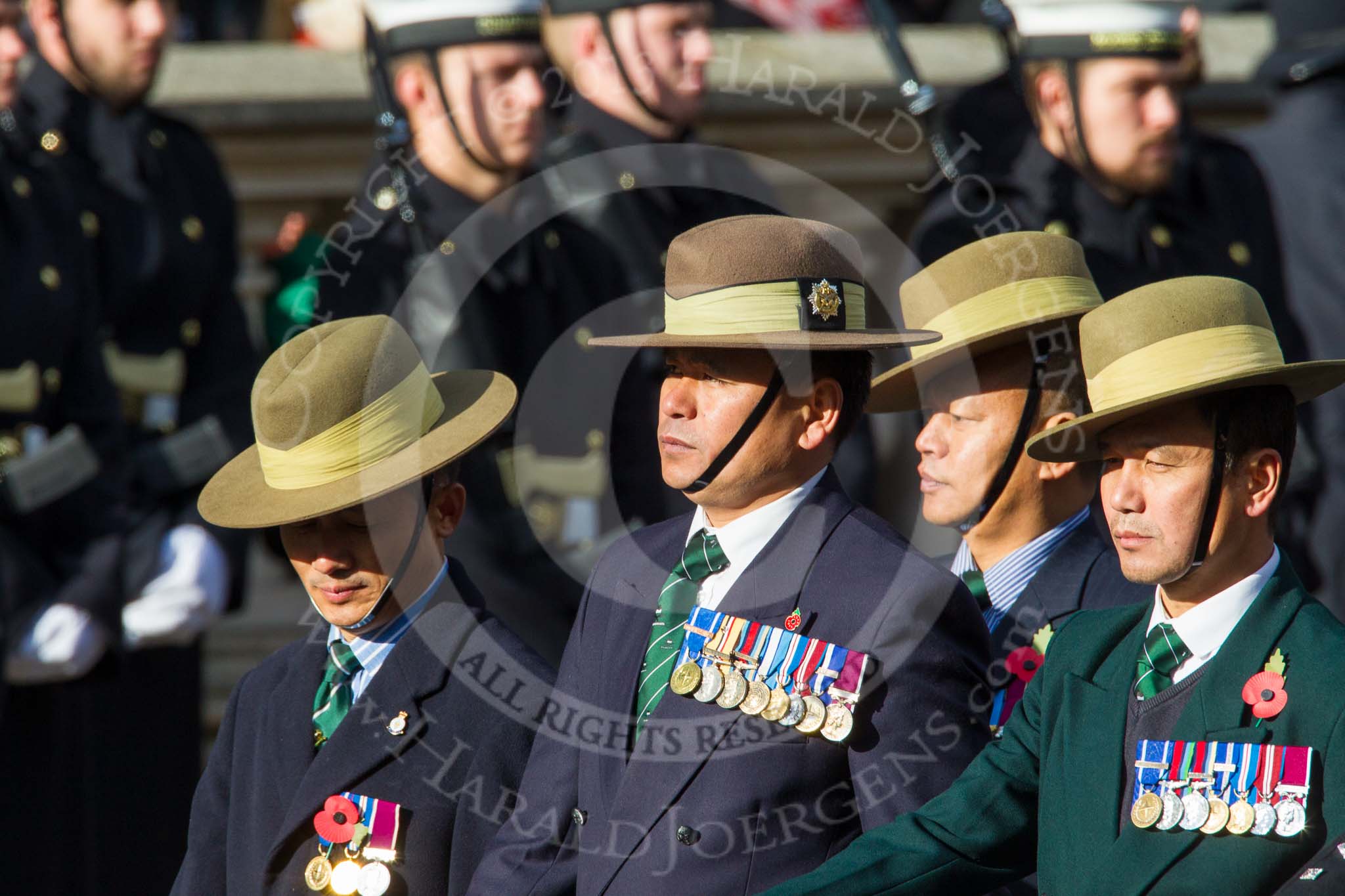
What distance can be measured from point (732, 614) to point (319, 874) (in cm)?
89

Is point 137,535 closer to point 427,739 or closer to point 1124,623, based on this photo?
point 427,739

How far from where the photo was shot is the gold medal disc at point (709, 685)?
3611 millimetres

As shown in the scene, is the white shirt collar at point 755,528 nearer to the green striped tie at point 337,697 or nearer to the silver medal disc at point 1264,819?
the green striped tie at point 337,697

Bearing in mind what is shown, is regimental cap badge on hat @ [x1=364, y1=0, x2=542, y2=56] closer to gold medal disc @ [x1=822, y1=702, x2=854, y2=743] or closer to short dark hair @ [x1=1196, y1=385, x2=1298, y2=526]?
gold medal disc @ [x1=822, y1=702, x2=854, y2=743]

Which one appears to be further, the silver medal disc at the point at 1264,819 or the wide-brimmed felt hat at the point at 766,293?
the wide-brimmed felt hat at the point at 766,293

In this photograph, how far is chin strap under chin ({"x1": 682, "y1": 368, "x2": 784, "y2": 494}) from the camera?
12.1ft

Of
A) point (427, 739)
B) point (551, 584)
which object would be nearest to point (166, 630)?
point (551, 584)

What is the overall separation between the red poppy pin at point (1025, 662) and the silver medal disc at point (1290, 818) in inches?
39.5

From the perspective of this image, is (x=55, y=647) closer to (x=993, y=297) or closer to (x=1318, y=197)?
(x=993, y=297)

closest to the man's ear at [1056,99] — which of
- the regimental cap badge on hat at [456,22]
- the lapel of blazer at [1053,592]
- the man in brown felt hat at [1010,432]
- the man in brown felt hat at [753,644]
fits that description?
the regimental cap badge on hat at [456,22]

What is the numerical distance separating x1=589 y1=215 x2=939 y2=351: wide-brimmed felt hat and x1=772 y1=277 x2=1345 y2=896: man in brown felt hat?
0.51 metres

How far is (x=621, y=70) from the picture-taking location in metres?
6.70

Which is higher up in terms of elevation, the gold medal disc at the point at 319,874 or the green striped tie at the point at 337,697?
the green striped tie at the point at 337,697

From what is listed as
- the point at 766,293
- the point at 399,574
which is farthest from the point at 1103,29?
the point at 399,574
